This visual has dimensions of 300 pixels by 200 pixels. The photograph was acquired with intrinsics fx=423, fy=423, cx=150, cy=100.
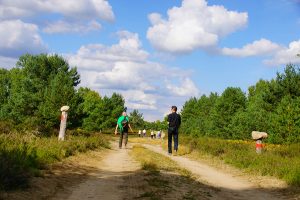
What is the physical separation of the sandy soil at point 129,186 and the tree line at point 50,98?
3847 centimetres

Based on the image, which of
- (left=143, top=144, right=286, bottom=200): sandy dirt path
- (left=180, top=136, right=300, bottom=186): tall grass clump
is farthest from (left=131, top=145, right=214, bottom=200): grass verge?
(left=180, top=136, right=300, bottom=186): tall grass clump

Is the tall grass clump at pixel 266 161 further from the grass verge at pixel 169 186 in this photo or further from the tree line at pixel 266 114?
the tree line at pixel 266 114

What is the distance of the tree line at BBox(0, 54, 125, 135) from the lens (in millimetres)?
Result: 56812

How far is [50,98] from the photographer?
5662cm

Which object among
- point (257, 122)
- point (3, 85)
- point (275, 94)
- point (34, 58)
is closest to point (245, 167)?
point (257, 122)

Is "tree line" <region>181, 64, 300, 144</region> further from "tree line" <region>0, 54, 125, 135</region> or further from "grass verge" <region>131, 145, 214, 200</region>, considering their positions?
"grass verge" <region>131, 145, 214, 200</region>

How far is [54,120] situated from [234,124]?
933 inches

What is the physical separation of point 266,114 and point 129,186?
40.8m

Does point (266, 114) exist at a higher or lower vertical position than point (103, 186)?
higher

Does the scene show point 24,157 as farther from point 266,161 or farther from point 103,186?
point 266,161

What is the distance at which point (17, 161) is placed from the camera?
31.1 ft

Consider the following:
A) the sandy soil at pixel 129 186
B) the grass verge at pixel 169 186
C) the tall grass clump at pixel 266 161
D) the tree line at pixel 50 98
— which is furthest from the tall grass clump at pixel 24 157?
the tree line at pixel 50 98

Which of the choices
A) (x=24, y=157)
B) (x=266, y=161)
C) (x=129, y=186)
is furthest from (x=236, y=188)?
(x=24, y=157)

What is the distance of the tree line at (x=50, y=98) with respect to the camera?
186ft
